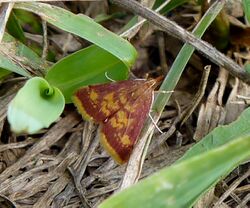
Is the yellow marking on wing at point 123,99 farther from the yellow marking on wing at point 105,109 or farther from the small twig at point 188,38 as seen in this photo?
the small twig at point 188,38

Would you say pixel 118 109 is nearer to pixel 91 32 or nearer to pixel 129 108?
pixel 129 108

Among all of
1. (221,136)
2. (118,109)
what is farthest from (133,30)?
(221,136)

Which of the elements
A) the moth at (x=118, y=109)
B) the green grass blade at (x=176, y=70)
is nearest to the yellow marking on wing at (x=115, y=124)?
the moth at (x=118, y=109)

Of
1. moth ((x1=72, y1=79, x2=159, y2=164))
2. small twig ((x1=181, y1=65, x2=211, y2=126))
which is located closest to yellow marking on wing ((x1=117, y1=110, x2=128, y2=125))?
moth ((x1=72, y1=79, x2=159, y2=164))

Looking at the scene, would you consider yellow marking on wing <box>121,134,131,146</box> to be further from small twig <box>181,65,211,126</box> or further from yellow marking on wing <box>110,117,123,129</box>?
small twig <box>181,65,211,126</box>

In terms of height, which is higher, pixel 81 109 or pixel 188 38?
pixel 188 38
